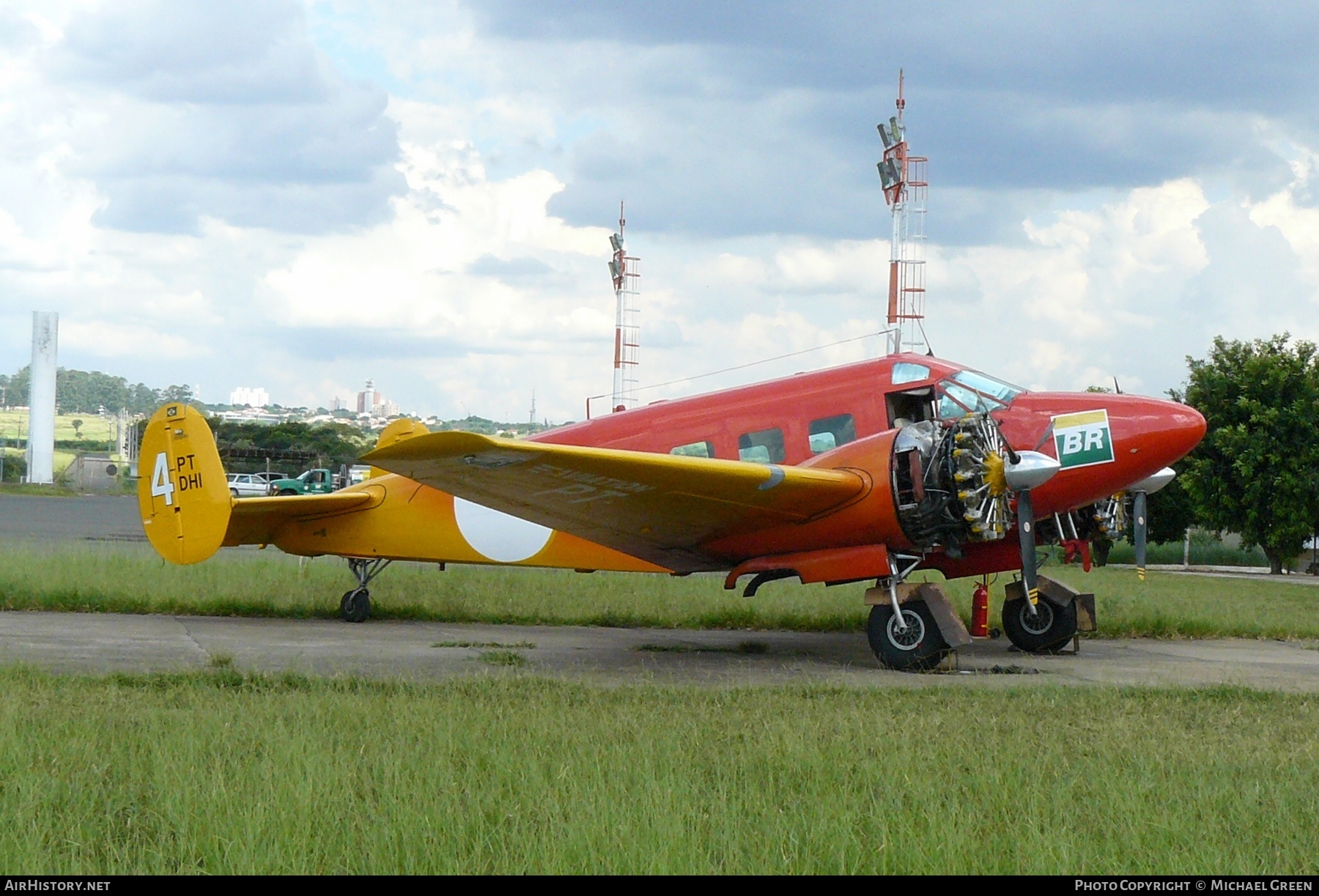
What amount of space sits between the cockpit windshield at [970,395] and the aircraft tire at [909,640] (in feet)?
6.60

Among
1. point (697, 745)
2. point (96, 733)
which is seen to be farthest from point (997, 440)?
point (96, 733)

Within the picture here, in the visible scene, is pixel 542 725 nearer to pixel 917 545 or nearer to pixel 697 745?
pixel 697 745

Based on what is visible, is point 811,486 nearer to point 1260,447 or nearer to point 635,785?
point 635,785

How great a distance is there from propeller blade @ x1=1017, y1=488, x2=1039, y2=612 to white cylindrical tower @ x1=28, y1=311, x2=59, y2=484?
71.4m

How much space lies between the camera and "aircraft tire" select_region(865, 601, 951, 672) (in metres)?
10.4

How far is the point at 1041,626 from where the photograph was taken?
1252cm

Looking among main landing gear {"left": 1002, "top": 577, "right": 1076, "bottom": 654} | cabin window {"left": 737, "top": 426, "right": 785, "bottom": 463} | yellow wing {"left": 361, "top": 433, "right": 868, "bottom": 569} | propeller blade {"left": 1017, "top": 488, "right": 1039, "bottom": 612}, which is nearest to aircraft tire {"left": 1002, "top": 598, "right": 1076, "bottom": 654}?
main landing gear {"left": 1002, "top": 577, "right": 1076, "bottom": 654}

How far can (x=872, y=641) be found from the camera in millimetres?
10766

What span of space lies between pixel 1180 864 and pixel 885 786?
1.32 m

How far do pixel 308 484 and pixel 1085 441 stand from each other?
5471 cm

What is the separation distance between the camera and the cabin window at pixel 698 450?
12016 millimetres

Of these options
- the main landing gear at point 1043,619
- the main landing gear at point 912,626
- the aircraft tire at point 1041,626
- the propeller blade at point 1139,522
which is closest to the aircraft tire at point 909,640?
the main landing gear at point 912,626

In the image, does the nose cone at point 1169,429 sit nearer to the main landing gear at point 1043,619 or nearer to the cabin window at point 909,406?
the cabin window at point 909,406

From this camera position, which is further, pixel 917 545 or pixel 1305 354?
pixel 1305 354
